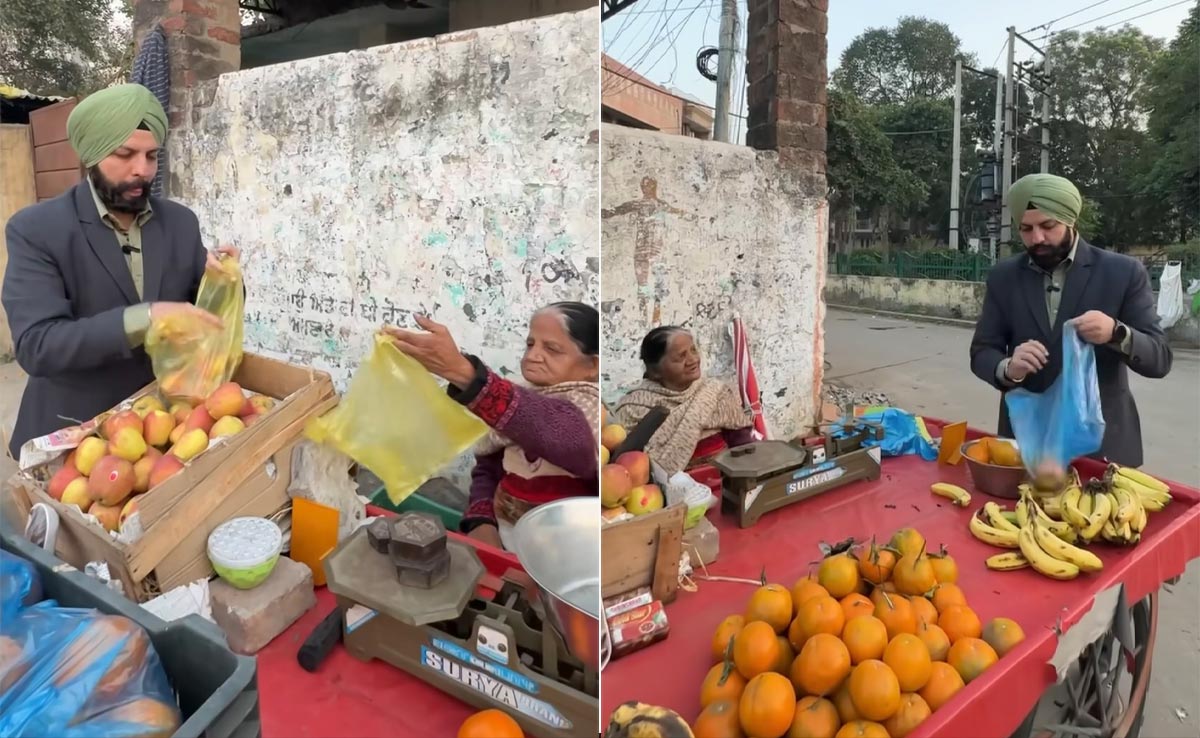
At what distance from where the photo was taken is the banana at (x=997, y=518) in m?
1.49

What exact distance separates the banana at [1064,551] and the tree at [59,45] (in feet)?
6.03

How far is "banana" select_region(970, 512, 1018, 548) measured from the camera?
4.74ft

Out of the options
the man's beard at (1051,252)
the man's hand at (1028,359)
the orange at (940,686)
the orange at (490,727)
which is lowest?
the orange at (940,686)

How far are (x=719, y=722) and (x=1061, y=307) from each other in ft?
4.84

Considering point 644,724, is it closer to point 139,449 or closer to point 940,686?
point 940,686

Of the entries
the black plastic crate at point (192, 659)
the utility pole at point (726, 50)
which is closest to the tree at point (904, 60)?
the utility pole at point (726, 50)

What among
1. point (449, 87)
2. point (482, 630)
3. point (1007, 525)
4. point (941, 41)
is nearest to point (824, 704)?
point (482, 630)

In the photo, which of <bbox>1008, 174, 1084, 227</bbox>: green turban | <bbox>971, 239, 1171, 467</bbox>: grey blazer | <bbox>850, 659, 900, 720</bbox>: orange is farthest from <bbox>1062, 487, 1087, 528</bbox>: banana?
<bbox>850, 659, 900, 720</bbox>: orange

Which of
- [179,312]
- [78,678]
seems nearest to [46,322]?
[179,312]

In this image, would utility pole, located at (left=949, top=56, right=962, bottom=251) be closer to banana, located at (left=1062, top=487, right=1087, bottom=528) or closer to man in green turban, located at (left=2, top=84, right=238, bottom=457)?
banana, located at (left=1062, top=487, right=1087, bottom=528)

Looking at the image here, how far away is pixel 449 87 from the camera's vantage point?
1938mm

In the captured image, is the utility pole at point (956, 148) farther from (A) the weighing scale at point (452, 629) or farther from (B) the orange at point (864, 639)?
(A) the weighing scale at point (452, 629)

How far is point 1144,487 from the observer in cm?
158

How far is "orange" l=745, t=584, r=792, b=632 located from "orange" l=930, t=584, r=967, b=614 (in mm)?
277
